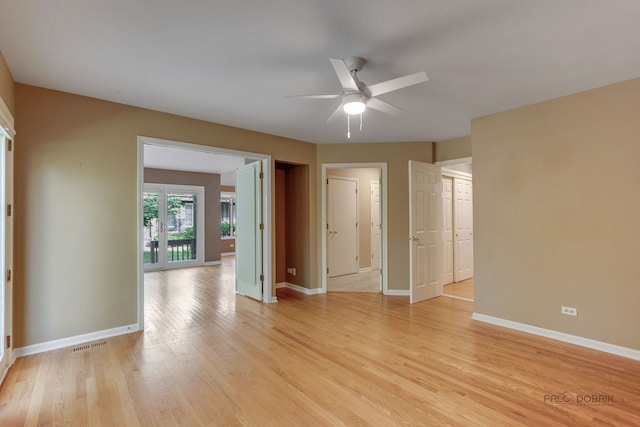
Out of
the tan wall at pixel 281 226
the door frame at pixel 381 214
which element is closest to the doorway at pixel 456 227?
the door frame at pixel 381 214

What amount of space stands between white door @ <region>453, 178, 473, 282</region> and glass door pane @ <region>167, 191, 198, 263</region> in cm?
652

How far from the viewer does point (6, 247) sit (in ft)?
8.43

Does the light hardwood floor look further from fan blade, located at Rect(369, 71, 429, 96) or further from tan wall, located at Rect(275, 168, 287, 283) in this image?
fan blade, located at Rect(369, 71, 429, 96)

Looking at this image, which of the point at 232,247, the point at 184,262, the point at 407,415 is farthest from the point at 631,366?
the point at 232,247

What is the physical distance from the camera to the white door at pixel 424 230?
4453mm

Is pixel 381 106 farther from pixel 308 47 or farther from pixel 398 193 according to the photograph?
pixel 398 193

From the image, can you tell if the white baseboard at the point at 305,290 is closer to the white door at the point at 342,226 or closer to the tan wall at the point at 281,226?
the tan wall at the point at 281,226

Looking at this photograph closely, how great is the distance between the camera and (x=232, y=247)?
34.9ft

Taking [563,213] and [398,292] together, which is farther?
[398,292]

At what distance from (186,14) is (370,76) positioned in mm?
1520

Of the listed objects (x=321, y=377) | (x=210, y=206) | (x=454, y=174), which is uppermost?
(x=454, y=174)

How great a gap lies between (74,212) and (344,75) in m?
2.97

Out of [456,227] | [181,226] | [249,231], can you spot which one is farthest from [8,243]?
[456,227]

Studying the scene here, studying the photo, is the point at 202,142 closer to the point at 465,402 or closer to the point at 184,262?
the point at 465,402
